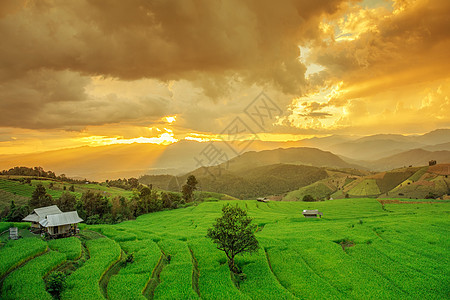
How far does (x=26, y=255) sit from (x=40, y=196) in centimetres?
7061


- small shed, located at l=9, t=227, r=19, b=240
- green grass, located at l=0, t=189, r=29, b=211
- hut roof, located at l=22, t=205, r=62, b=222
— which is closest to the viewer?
small shed, located at l=9, t=227, r=19, b=240

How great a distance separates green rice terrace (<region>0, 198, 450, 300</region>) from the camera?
1113 inches

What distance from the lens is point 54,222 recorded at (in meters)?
49.2

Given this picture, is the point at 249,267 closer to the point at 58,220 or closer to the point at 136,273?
the point at 136,273

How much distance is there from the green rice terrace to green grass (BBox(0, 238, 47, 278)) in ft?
0.40

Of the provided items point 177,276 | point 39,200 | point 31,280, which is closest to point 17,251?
point 31,280

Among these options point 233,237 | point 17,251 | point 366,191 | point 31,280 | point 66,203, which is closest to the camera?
point 31,280

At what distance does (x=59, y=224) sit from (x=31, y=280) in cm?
2238

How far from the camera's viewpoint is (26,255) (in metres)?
36.4

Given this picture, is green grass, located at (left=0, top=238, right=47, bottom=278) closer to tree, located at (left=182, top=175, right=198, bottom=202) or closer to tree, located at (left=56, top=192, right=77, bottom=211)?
tree, located at (left=56, top=192, right=77, bottom=211)

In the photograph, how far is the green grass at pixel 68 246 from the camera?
126 ft

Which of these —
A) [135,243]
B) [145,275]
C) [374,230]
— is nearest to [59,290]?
[145,275]

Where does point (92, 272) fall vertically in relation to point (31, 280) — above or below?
below

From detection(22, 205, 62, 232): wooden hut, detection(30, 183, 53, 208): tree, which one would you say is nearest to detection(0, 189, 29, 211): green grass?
detection(30, 183, 53, 208): tree
